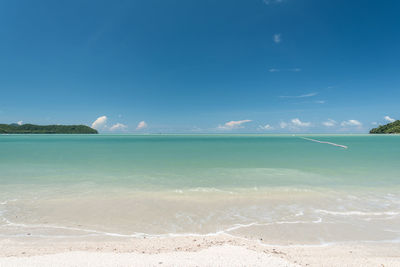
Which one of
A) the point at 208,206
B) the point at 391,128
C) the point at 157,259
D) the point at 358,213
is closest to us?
the point at 157,259

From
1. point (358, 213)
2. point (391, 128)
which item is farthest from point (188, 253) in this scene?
point (391, 128)

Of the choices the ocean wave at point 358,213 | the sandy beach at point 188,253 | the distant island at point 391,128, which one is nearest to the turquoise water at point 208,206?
the ocean wave at point 358,213

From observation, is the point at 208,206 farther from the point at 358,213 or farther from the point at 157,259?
the point at 358,213

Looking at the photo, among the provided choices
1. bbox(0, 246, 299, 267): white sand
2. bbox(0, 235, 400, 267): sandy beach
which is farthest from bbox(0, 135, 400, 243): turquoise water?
bbox(0, 246, 299, 267): white sand

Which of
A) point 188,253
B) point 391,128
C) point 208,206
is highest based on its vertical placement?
point 391,128

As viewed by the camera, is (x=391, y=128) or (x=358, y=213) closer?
(x=358, y=213)

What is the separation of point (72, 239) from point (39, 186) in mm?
7595

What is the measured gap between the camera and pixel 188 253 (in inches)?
162

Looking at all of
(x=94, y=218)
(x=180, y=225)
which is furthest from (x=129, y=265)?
(x=94, y=218)

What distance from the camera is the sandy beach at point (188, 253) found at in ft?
12.3

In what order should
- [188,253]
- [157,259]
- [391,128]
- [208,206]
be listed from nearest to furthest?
[157,259] → [188,253] → [208,206] → [391,128]

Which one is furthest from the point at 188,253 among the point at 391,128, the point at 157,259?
the point at 391,128

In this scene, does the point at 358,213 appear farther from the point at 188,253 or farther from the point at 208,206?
the point at 188,253

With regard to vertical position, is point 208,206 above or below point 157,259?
below
